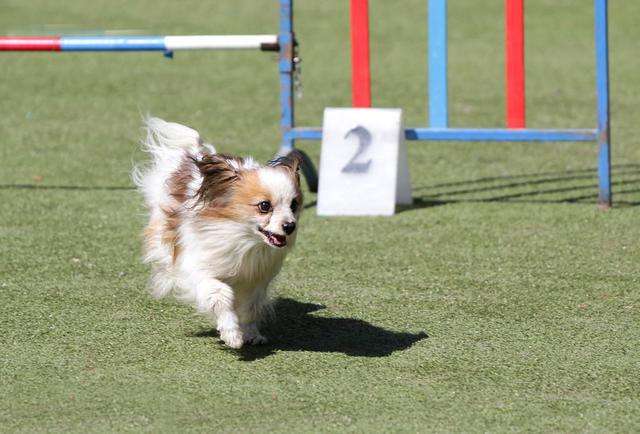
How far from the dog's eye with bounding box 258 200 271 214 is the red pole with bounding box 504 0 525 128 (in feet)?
10.8

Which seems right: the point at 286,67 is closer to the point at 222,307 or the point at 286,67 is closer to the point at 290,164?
the point at 290,164

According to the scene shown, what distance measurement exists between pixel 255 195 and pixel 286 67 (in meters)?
3.10

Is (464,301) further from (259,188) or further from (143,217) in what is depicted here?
(143,217)

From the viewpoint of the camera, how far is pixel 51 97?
11.1m

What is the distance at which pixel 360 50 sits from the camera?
7633mm

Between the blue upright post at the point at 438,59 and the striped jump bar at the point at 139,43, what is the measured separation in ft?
3.32

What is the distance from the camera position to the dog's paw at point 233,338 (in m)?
4.68

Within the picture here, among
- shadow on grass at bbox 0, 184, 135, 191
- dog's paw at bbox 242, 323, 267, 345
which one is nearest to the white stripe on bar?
shadow on grass at bbox 0, 184, 135, 191

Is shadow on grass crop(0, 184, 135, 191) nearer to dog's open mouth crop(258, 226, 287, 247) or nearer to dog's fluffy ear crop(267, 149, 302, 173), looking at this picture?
dog's fluffy ear crop(267, 149, 302, 173)

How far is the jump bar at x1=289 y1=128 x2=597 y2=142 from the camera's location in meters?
7.51

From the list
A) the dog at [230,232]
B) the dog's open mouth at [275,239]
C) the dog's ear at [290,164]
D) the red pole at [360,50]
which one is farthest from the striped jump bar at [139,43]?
the dog's open mouth at [275,239]

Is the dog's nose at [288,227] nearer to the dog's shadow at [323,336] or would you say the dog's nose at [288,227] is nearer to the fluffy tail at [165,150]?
the dog's shadow at [323,336]

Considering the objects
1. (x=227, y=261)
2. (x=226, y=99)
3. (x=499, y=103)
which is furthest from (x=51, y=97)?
(x=227, y=261)

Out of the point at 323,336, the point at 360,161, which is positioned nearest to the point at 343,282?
the point at 323,336
